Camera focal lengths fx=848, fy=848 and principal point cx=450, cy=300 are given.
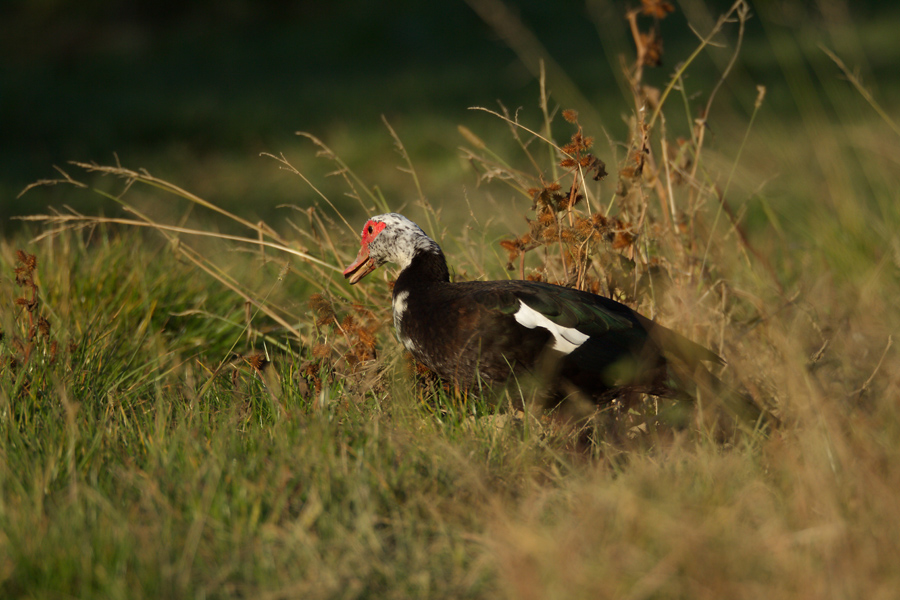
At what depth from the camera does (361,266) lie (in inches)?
113

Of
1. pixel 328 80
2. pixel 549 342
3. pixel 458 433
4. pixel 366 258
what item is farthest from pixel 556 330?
pixel 328 80

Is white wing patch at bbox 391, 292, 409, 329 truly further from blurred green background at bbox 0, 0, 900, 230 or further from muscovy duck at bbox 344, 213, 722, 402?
blurred green background at bbox 0, 0, 900, 230

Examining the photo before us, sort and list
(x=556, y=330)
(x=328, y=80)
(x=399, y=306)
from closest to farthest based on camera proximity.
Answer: (x=556, y=330) → (x=399, y=306) → (x=328, y=80)

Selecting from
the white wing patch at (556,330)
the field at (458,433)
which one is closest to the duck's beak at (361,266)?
the field at (458,433)

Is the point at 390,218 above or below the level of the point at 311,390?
above

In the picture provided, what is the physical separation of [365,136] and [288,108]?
1.55 m

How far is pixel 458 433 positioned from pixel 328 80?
9433 mm

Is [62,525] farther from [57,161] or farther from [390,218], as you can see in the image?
[57,161]

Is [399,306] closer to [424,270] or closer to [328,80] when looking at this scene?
[424,270]

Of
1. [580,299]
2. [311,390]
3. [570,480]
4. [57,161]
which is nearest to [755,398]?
[580,299]

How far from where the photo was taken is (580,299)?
2533mm

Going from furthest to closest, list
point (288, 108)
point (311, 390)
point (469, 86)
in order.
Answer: point (469, 86), point (288, 108), point (311, 390)

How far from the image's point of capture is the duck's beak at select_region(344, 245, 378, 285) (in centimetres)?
286

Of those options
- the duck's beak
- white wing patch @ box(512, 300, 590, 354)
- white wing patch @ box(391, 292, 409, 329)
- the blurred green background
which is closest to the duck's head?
the duck's beak
